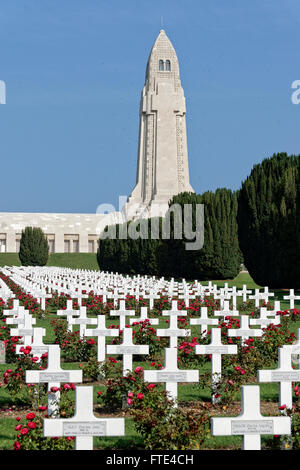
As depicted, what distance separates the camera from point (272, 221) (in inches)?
1018

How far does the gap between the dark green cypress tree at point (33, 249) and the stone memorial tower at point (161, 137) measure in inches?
494

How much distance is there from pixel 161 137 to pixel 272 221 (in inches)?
1679

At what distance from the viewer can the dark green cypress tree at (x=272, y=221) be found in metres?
25.0

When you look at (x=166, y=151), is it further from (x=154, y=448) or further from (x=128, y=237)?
(x=154, y=448)

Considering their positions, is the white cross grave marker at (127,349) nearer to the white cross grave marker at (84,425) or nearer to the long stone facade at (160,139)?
the white cross grave marker at (84,425)

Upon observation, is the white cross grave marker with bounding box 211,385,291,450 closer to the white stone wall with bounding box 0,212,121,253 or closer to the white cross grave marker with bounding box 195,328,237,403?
the white cross grave marker with bounding box 195,328,237,403

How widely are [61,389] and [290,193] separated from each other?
2070 centimetres

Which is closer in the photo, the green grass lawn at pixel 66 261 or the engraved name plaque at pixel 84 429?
the engraved name plaque at pixel 84 429

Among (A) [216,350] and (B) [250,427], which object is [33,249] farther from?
(B) [250,427]

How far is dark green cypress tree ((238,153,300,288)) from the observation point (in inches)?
986

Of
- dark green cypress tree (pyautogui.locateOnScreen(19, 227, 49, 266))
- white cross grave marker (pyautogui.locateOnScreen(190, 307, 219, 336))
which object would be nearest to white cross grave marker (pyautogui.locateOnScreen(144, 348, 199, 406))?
white cross grave marker (pyautogui.locateOnScreen(190, 307, 219, 336))

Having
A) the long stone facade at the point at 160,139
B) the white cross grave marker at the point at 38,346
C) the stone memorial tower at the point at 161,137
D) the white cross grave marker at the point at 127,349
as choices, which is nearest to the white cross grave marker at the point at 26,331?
the white cross grave marker at the point at 38,346

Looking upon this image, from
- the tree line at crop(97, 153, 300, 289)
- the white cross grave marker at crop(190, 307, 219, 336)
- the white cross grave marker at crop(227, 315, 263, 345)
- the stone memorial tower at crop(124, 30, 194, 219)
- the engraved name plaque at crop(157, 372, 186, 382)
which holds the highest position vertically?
the stone memorial tower at crop(124, 30, 194, 219)

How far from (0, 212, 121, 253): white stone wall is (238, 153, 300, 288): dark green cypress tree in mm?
56477
